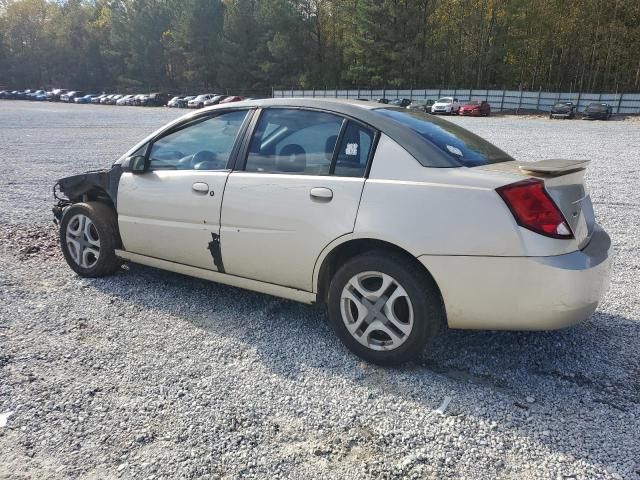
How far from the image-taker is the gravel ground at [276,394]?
230 cm

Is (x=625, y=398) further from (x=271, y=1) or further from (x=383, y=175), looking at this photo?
(x=271, y=1)

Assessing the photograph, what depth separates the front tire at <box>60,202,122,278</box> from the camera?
14.3 feet

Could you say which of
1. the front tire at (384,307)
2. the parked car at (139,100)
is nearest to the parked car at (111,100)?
the parked car at (139,100)

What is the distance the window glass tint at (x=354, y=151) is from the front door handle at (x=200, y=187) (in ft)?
3.46

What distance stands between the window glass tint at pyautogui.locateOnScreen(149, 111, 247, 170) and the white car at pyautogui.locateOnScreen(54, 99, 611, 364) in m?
0.01

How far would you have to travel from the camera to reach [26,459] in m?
2.32

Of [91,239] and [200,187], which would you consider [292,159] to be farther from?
[91,239]

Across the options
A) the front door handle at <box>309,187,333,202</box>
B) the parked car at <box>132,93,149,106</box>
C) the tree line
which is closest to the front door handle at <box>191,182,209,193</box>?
the front door handle at <box>309,187,333,202</box>

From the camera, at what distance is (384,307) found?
9.83ft

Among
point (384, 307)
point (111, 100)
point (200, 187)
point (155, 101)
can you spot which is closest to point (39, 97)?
point (111, 100)

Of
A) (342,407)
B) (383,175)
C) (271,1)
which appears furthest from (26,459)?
(271,1)

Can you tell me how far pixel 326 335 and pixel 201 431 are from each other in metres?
1.27

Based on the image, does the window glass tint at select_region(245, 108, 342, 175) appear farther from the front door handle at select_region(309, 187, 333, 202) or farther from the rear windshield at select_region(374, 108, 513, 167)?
the rear windshield at select_region(374, 108, 513, 167)

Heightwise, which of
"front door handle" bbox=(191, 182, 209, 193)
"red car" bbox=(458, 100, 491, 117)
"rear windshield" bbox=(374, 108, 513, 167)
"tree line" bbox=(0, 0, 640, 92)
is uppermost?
"tree line" bbox=(0, 0, 640, 92)
